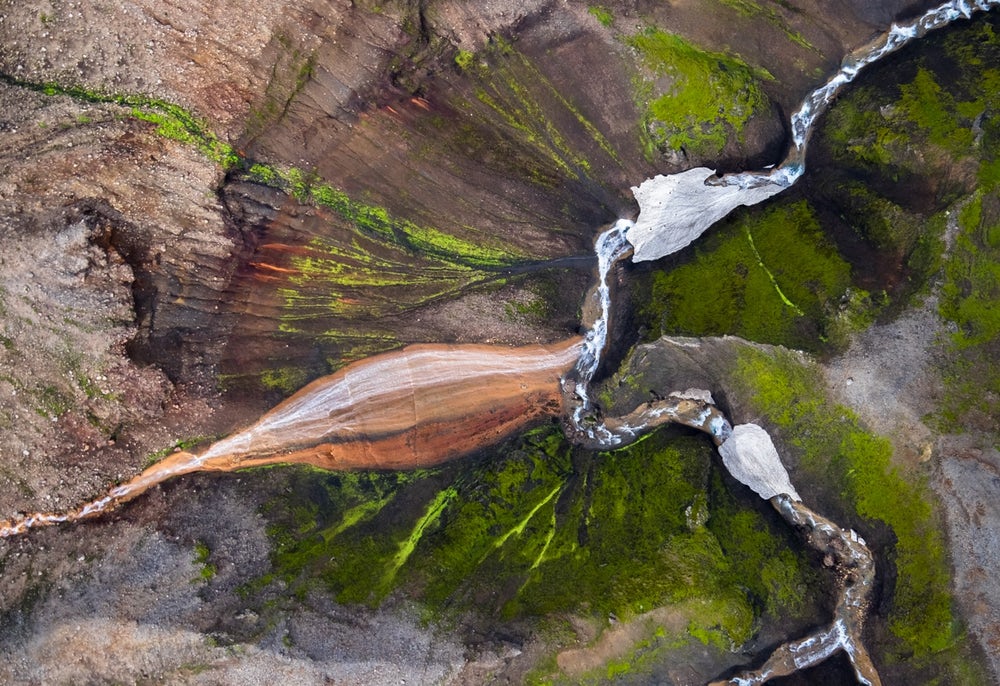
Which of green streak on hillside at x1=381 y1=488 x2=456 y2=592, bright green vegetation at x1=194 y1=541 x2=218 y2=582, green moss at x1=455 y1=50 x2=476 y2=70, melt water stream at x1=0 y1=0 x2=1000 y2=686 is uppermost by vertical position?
green moss at x1=455 y1=50 x2=476 y2=70

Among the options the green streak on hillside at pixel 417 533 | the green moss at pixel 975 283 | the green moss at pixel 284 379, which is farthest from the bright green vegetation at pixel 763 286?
the green moss at pixel 284 379

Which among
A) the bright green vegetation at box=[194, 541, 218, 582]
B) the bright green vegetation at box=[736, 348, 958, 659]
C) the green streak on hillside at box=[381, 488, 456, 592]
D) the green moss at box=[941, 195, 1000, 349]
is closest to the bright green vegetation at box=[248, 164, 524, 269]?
the green streak on hillside at box=[381, 488, 456, 592]

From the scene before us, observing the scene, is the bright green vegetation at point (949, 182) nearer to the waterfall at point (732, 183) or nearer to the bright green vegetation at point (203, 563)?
the waterfall at point (732, 183)

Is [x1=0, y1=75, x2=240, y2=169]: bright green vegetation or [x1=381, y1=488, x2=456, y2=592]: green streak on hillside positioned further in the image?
[x1=381, y1=488, x2=456, y2=592]: green streak on hillside

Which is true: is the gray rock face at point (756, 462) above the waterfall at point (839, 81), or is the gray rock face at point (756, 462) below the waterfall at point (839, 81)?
below

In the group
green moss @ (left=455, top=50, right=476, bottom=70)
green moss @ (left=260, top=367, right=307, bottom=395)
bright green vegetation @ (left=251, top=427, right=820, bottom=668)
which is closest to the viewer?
bright green vegetation @ (left=251, top=427, right=820, bottom=668)

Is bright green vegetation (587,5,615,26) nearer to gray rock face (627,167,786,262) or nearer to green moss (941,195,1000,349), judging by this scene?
gray rock face (627,167,786,262)
